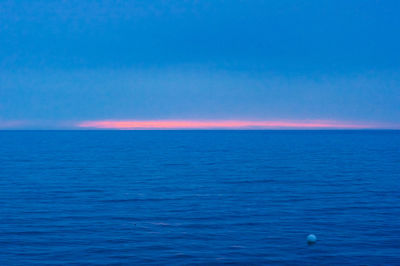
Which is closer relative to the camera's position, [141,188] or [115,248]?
[115,248]

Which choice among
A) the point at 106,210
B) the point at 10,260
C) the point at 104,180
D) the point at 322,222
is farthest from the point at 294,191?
the point at 10,260

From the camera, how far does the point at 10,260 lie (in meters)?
22.2

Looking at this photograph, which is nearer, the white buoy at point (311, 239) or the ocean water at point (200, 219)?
the ocean water at point (200, 219)

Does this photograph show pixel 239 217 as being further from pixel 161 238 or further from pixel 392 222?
pixel 392 222

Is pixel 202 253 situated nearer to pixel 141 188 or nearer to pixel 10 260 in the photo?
pixel 10 260

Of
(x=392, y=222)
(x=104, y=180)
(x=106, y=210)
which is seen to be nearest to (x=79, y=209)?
(x=106, y=210)

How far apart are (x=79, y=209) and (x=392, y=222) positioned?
76.6ft

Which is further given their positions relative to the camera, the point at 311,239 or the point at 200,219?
the point at 200,219

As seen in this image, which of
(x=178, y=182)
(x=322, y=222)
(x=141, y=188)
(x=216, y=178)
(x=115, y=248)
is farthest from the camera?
(x=216, y=178)

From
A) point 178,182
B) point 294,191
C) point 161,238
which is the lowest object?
point 161,238

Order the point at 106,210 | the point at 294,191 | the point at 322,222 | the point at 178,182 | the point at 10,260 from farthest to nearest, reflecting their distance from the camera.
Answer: the point at 178,182
the point at 294,191
the point at 106,210
the point at 322,222
the point at 10,260

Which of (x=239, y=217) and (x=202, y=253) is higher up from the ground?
(x=239, y=217)

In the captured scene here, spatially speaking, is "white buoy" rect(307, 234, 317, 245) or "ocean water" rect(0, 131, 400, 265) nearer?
"ocean water" rect(0, 131, 400, 265)

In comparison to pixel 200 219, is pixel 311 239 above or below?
below
